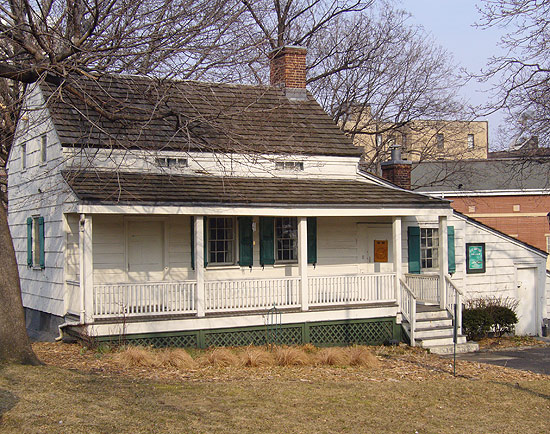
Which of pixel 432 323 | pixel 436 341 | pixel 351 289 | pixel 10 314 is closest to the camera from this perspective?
pixel 10 314

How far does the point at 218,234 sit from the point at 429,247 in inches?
266

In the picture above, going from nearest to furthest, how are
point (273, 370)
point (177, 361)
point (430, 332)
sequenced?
point (177, 361)
point (273, 370)
point (430, 332)

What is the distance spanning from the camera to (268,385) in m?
11.5

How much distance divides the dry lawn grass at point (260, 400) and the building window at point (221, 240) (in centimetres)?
516

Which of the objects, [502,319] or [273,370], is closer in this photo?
[273,370]

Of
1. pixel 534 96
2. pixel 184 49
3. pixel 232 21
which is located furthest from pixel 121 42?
pixel 534 96

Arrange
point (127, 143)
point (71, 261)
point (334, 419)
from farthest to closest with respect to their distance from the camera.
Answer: point (71, 261) → point (127, 143) → point (334, 419)

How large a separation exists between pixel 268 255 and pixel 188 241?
2235 millimetres

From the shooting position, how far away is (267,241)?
736 inches

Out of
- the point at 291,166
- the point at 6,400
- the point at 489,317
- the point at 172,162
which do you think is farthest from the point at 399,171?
the point at 6,400

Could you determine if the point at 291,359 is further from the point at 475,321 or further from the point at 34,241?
the point at 34,241

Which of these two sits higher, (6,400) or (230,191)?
(230,191)

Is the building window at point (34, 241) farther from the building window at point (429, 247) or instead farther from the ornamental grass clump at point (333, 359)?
the building window at point (429, 247)

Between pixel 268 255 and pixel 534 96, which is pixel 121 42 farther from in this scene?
pixel 534 96
